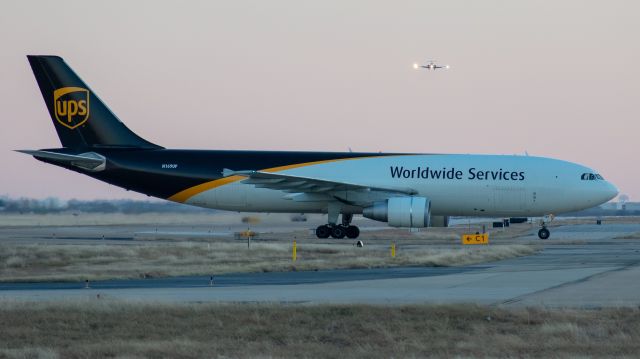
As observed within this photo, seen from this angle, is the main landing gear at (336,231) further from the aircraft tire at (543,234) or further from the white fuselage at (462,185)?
the aircraft tire at (543,234)

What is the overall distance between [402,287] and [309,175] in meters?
24.1

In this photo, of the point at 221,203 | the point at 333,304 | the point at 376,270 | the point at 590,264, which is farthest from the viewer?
the point at 221,203

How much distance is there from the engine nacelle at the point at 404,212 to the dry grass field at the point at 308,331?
25725 millimetres

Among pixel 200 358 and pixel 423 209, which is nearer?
pixel 200 358

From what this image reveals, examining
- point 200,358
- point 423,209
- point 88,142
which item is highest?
point 88,142

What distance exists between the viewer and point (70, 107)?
49125 mm

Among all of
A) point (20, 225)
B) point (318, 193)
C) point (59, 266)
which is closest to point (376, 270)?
point (59, 266)

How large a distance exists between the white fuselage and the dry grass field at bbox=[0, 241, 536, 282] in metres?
6.77

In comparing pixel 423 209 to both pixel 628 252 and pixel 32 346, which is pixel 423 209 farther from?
pixel 32 346

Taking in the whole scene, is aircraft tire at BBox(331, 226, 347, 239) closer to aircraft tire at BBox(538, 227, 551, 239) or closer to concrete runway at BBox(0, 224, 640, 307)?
aircraft tire at BBox(538, 227, 551, 239)

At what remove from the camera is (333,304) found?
758 inches

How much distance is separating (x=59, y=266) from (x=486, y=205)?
70.3ft

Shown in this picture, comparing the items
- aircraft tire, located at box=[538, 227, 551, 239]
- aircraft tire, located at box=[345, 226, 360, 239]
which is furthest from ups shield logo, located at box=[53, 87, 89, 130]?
aircraft tire, located at box=[538, 227, 551, 239]

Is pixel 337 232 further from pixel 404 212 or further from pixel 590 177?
pixel 590 177
